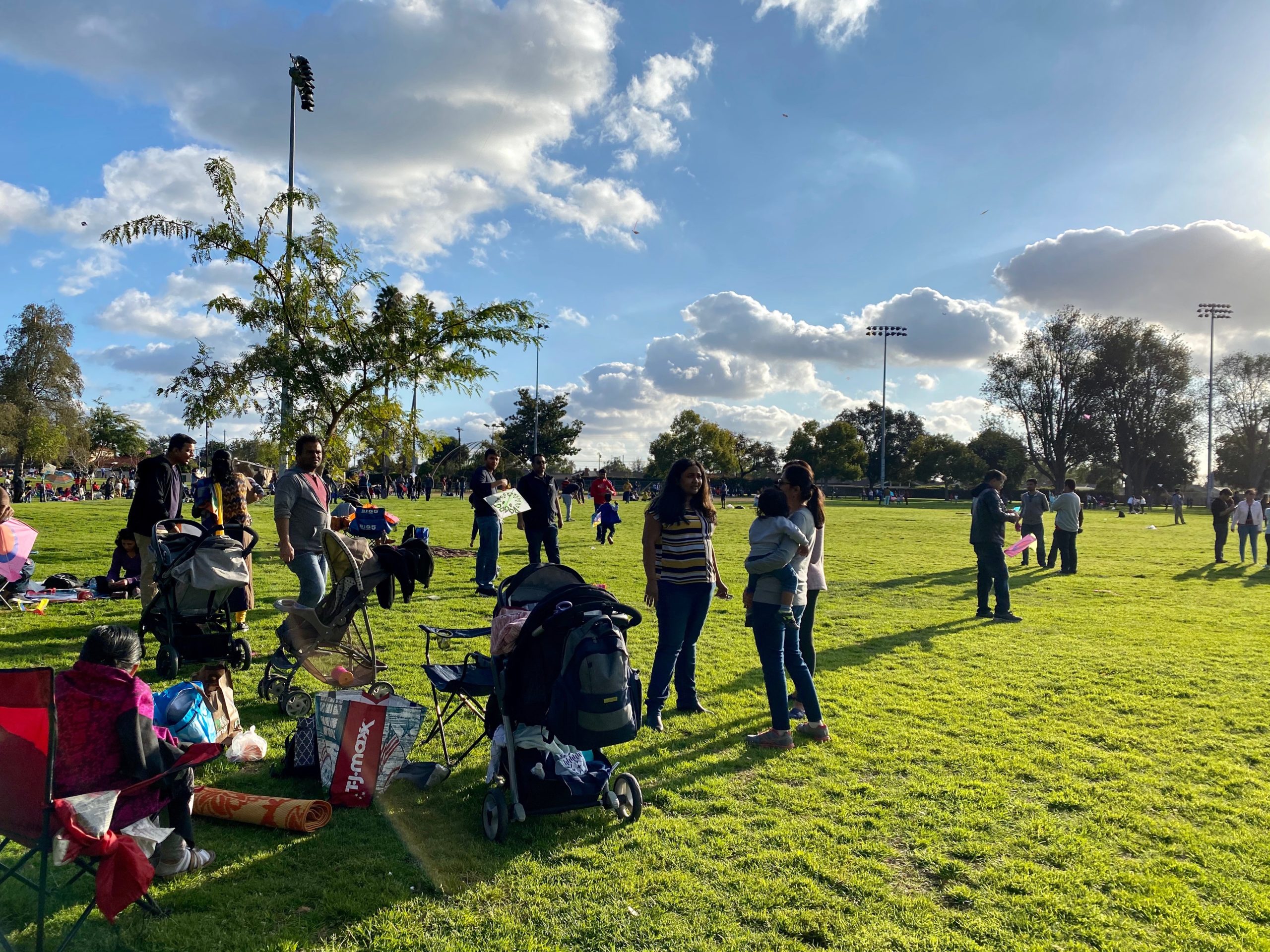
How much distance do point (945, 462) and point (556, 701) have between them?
98.2m

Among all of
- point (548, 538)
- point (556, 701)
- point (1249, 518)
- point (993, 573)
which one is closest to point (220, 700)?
point (556, 701)

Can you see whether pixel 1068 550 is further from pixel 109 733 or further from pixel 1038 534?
pixel 109 733

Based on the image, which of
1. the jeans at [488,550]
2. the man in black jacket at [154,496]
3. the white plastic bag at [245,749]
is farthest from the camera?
the jeans at [488,550]

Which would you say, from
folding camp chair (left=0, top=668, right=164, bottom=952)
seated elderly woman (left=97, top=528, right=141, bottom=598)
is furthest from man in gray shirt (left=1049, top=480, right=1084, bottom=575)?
folding camp chair (left=0, top=668, right=164, bottom=952)

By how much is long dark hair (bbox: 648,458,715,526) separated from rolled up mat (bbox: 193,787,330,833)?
274 cm

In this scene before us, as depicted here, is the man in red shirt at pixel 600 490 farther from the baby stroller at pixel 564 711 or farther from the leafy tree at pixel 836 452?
the leafy tree at pixel 836 452

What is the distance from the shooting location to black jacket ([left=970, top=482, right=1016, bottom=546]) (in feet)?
31.6

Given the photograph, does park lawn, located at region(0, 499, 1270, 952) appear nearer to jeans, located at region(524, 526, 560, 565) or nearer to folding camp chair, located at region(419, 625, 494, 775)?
folding camp chair, located at region(419, 625, 494, 775)

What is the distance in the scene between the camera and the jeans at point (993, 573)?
32.8 feet

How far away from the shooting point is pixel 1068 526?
15359mm

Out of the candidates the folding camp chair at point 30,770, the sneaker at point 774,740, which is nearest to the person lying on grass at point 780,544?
the sneaker at point 774,740

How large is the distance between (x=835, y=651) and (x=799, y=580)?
10.7 feet

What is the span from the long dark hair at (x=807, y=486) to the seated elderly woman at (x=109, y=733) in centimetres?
404

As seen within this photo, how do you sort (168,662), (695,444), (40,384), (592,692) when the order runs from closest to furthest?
(592,692)
(168,662)
(40,384)
(695,444)
